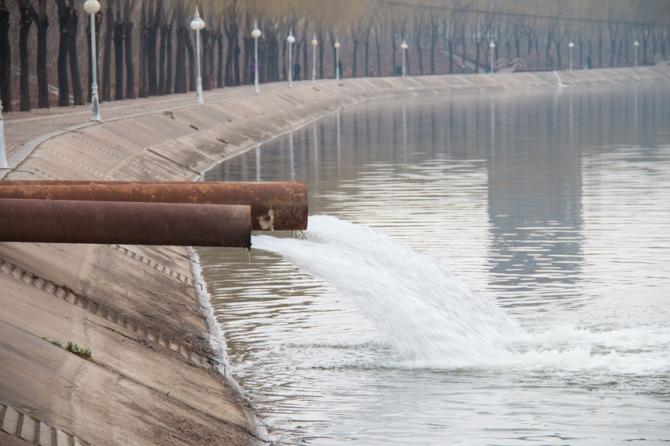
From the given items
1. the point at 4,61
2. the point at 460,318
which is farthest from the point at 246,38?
the point at 460,318

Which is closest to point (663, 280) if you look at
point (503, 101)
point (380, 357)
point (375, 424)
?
point (380, 357)

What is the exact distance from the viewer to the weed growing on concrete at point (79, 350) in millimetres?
12742

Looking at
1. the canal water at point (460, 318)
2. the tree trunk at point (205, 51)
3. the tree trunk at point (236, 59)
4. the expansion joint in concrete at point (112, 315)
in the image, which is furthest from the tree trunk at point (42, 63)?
the expansion joint in concrete at point (112, 315)

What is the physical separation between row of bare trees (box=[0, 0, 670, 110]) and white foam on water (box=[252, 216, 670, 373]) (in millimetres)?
38100

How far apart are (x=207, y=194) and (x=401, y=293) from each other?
10.3 ft

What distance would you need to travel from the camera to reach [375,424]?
1288 centimetres

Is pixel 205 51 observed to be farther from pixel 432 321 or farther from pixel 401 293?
pixel 432 321

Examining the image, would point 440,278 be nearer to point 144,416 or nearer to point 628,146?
point 144,416

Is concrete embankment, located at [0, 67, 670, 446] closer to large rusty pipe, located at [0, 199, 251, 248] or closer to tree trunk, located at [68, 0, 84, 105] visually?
large rusty pipe, located at [0, 199, 251, 248]

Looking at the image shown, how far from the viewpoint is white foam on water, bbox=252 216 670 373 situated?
14.9 m

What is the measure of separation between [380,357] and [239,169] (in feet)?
88.5

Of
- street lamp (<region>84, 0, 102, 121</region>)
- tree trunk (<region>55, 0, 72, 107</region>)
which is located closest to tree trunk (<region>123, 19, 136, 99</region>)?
tree trunk (<region>55, 0, 72, 107</region>)

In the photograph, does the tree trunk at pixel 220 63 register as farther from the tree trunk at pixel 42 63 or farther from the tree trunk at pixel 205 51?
the tree trunk at pixel 42 63

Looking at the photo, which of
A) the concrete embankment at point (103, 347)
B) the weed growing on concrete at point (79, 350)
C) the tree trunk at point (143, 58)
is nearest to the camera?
the concrete embankment at point (103, 347)
